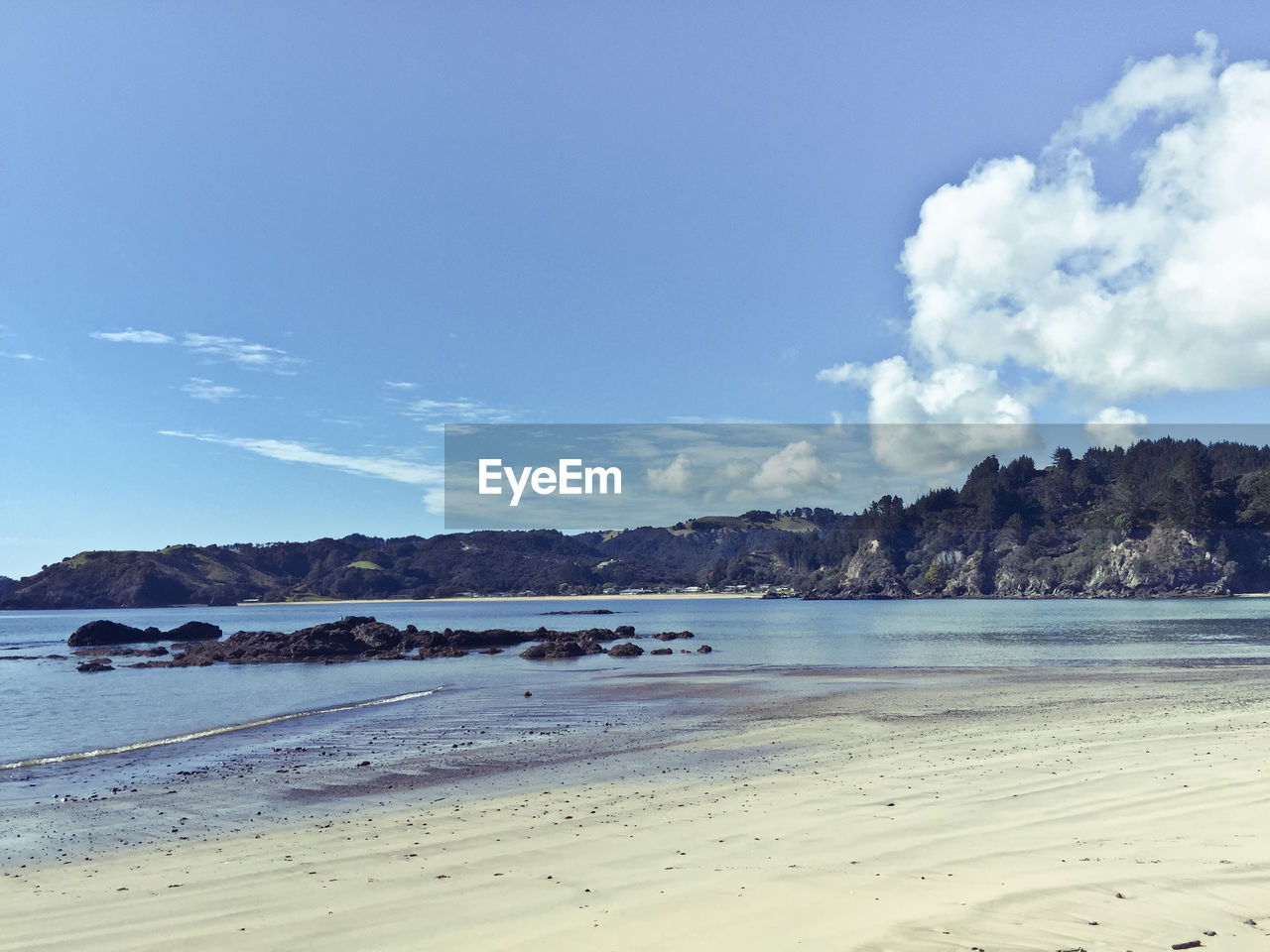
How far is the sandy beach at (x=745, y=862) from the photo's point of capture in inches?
360

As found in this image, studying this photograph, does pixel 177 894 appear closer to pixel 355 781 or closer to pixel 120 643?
pixel 355 781

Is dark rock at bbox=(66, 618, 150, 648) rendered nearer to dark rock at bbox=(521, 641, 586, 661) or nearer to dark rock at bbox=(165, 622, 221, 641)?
dark rock at bbox=(165, 622, 221, 641)

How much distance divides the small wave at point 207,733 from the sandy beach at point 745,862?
33.0ft

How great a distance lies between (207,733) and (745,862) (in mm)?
24813

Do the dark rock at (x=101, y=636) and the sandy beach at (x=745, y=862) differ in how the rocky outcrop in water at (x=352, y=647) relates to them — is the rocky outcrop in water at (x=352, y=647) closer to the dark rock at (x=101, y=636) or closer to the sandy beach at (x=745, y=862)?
the dark rock at (x=101, y=636)

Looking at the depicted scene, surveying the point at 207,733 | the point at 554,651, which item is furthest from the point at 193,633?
the point at 207,733

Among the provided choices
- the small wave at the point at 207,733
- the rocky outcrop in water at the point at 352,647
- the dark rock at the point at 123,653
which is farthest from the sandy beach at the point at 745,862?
the dark rock at the point at 123,653

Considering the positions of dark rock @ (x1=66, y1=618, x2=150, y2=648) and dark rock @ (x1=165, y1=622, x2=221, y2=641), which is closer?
dark rock @ (x1=66, y1=618, x2=150, y2=648)

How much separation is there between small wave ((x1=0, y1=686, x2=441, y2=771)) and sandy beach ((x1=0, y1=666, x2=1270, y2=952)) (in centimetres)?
1004

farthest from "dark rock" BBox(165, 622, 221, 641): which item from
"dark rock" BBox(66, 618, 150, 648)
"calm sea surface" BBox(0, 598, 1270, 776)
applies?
"calm sea surface" BBox(0, 598, 1270, 776)

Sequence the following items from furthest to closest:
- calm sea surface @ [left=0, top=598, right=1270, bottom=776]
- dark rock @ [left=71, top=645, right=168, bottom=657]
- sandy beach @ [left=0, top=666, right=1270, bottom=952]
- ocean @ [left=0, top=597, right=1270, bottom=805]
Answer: dark rock @ [left=71, top=645, right=168, bottom=657], calm sea surface @ [left=0, top=598, right=1270, bottom=776], ocean @ [left=0, top=597, right=1270, bottom=805], sandy beach @ [left=0, top=666, right=1270, bottom=952]

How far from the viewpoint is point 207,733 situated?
3022 centimetres

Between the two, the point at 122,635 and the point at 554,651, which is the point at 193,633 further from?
the point at 554,651

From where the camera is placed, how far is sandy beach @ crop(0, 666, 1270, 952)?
9.14 m
